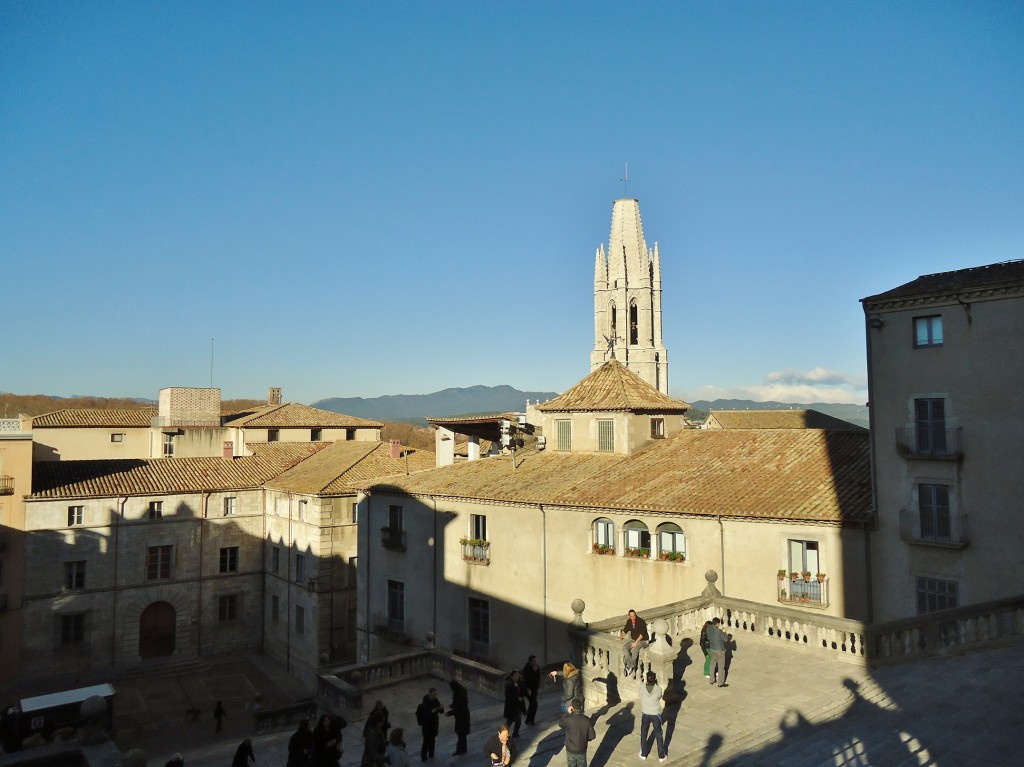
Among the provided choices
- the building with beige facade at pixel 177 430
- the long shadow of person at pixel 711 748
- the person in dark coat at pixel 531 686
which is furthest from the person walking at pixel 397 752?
the building with beige facade at pixel 177 430

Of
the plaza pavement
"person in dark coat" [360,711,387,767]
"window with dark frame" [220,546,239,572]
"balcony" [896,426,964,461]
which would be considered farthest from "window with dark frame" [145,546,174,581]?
"balcony" [896,426,964,461]

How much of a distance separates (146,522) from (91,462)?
6264 mm

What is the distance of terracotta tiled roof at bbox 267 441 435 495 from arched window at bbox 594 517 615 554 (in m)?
19.6

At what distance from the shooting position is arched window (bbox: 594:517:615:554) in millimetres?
28234

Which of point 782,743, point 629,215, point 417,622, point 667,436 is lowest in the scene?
point 417,622

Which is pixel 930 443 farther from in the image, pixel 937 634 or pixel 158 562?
pixel 158 562

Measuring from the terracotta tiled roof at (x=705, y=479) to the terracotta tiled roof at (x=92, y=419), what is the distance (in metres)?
40.2

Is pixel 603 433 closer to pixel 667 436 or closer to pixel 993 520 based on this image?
pixel 667 436

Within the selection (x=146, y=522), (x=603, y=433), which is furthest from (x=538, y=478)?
(x=146, y=522)

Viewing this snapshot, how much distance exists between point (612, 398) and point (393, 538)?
1273cm

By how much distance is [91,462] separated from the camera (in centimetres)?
5006

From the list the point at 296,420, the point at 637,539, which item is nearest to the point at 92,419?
the point at 296,420

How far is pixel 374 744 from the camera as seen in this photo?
1492 cm

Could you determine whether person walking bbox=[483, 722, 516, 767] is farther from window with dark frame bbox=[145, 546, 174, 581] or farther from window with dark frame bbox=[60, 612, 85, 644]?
window with dark frame bbox=[145, 546, 174, 581]
